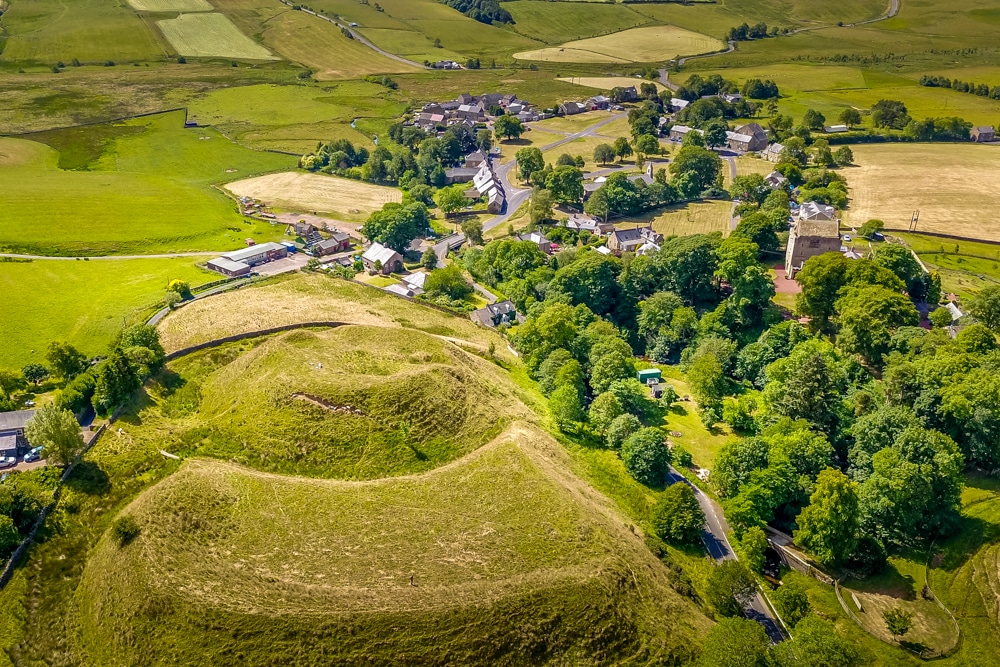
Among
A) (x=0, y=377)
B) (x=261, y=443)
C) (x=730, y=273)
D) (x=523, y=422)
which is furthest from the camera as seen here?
(x=730, y=273)

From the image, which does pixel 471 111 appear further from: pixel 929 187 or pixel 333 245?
pixel 929 187

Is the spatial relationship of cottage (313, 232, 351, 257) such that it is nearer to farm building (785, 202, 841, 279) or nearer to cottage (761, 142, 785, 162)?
farm building (785, 202, 841, 279)

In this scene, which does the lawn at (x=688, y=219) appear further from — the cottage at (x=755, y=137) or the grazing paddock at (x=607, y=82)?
the grazing paddock at (x=607, y=82)

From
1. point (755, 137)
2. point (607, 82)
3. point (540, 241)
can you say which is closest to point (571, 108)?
point (607, 82)

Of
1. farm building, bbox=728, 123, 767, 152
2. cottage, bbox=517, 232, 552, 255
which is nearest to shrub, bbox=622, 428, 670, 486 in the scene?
cottage, bbox=517, 232, 552, 255

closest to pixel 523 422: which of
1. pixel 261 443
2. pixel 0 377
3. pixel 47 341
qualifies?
pixel 261 443

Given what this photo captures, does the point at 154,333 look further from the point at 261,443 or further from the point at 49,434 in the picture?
the point at 261,443
